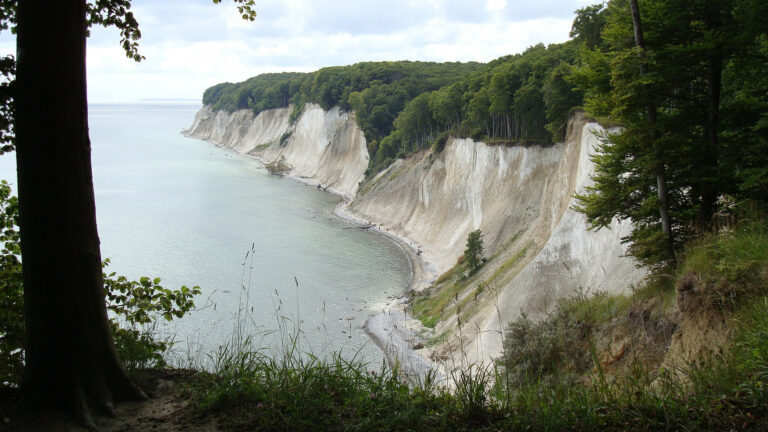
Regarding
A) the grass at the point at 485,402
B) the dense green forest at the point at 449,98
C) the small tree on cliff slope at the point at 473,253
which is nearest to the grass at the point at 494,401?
the grass at the point at 485,402

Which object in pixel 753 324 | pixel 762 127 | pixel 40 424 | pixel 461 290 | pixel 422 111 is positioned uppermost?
pixel 422 111

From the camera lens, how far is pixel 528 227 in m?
37.9

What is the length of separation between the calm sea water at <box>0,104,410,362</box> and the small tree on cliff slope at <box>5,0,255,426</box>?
7.83m

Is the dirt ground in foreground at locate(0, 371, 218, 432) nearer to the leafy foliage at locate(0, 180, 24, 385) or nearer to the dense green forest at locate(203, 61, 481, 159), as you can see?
the leafy foliage at locate(0, 180, 24, 385)

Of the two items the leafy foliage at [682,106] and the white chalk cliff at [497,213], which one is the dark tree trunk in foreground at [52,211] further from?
the leafy foliage at [682,106]

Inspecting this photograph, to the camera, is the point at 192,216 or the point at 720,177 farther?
the point at 192,216

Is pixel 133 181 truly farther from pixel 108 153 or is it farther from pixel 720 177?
pixel 720 177

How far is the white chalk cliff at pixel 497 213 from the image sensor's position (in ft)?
75.6

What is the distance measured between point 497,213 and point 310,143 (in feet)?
200

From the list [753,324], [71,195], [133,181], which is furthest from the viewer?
[133,181]

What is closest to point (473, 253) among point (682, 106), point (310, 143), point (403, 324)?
point (403, 324)

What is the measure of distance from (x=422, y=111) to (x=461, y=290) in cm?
3467

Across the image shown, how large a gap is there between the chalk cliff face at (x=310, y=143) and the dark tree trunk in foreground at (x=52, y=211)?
7042cm

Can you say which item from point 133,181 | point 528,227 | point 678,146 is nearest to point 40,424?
point 678,146
